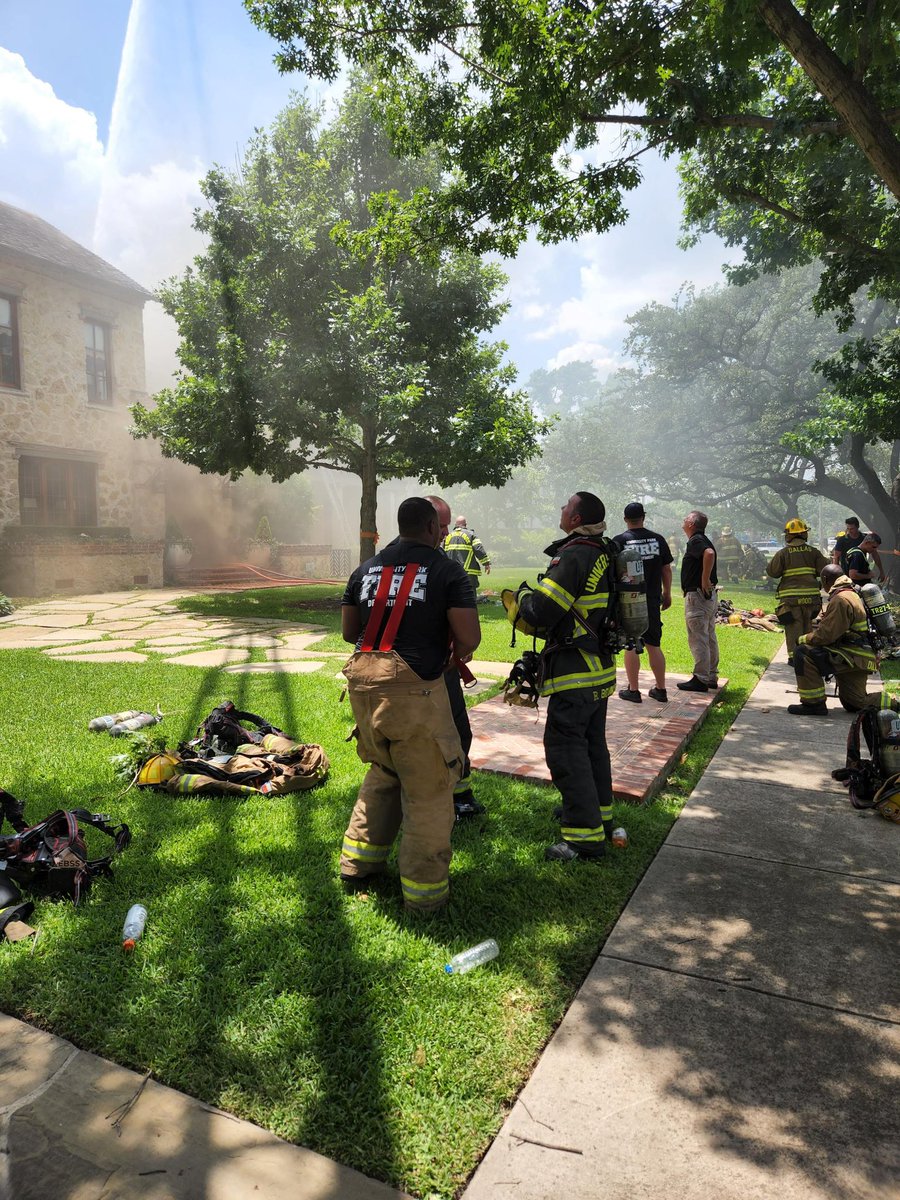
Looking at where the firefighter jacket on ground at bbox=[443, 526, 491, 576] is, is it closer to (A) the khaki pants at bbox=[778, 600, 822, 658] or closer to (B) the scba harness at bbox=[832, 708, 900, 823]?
(A) the khaki pants at bbox=[778, 600, 822, 658]

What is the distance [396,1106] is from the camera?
80.3 inches

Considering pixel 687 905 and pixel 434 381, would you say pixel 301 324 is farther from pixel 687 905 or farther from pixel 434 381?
pixel 687 905

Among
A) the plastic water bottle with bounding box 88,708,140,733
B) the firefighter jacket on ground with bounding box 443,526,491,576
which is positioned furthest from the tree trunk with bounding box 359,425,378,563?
the plastic water bottle with bounding box 88,708,140,733

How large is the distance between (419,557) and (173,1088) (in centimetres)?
204

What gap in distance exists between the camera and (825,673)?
618cm

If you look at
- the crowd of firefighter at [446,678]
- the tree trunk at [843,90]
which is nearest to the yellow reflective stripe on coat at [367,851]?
the crowd of firefighter at [446,678]

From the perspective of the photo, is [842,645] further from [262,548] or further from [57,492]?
[262,548]

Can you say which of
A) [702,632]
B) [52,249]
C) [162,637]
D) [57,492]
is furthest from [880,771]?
[52,249]

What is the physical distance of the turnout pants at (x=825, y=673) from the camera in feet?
19.8

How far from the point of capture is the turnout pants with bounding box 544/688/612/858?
11.6 feet

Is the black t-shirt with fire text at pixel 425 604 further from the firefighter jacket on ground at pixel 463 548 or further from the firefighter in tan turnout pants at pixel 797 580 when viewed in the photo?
the firefighter jacket on ground at pixel 463 548

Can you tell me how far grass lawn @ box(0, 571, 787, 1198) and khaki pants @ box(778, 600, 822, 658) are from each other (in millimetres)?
3452

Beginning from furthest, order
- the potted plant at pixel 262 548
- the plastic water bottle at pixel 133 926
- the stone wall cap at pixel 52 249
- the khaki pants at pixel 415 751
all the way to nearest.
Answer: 1. the potted plant at pixel 262 548
2. the stone wall cap at pixel 52 249
3. the khaki pants at pixel 415 751
4. the plastic water bottle at pixel 133 926

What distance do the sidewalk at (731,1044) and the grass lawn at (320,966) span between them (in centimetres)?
14
